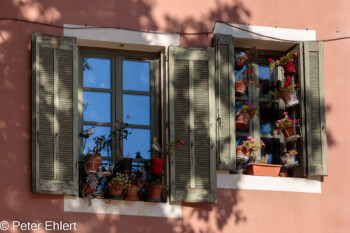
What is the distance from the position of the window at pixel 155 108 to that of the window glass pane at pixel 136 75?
0.03 feet

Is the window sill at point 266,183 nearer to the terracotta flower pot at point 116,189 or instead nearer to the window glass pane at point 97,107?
the terracotta flower pot at point 116,189

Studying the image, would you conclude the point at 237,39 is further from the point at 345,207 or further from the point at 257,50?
the point at 345,207

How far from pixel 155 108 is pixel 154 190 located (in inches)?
39.0

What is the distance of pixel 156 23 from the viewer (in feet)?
40.2

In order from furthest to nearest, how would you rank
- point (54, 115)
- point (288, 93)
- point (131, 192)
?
point (288, 93) < point (131, 192) < point (54, 115)

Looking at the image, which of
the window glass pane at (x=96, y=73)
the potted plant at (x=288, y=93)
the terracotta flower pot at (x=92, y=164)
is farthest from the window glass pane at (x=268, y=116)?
the terracotta flower pot at (x=92, y=164)

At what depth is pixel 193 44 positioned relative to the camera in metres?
12.3

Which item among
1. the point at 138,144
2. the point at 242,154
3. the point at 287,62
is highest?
the point at 287,62

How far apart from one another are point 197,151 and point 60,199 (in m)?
1.52

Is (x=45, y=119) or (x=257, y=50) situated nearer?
(x=45, y=119)

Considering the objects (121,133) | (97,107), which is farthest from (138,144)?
(97,107)

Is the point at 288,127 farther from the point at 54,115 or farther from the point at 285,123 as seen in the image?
the point at 54,115

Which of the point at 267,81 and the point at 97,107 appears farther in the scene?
the point at 267,81

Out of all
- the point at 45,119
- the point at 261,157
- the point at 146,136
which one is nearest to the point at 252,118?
the point at 261,157
